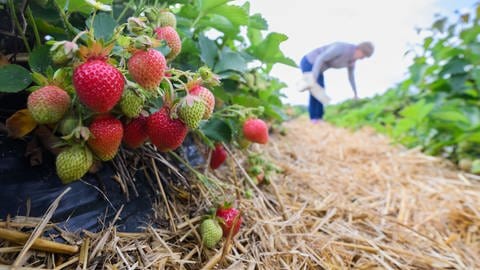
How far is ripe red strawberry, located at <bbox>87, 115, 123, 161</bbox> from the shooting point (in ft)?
1.60

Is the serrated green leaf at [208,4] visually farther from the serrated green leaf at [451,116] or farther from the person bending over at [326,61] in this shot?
the serrated green leaf at [451,116]

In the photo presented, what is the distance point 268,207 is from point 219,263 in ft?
1.19

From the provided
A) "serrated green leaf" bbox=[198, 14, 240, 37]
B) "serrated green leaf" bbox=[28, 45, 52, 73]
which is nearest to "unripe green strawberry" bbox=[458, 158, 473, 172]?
"serrated green leaf" bbox=[198, 14, 240, 37]

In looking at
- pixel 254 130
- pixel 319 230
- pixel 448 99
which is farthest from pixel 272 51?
pixel 448 99

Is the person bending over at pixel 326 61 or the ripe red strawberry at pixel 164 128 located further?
the person bending over at pixel 326 61

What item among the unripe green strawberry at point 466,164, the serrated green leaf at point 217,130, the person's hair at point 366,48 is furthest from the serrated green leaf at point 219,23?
the unripe green strawberry at point 466,164

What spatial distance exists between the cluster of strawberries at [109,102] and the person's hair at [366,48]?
1.69 metres

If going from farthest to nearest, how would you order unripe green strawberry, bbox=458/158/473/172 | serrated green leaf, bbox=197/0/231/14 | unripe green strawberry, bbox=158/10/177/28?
unripe green strawberry, bbox=458/158/473/172 → serrated green leaf, bbox=197/0/231/14 → unripe green strawberry, bbox=158/10/177/28

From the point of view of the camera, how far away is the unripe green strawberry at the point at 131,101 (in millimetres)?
481

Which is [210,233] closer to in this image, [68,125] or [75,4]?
[68,125]

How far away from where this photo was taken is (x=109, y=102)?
0.45 meters

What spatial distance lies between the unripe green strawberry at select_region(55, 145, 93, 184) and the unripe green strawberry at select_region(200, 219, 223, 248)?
0.85ft

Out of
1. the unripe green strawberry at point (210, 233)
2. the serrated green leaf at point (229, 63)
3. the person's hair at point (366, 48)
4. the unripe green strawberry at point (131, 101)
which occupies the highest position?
the person's hair at point (366, 48)

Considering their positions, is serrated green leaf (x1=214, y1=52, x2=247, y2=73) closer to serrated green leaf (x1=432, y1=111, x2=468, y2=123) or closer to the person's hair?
the person's hair
